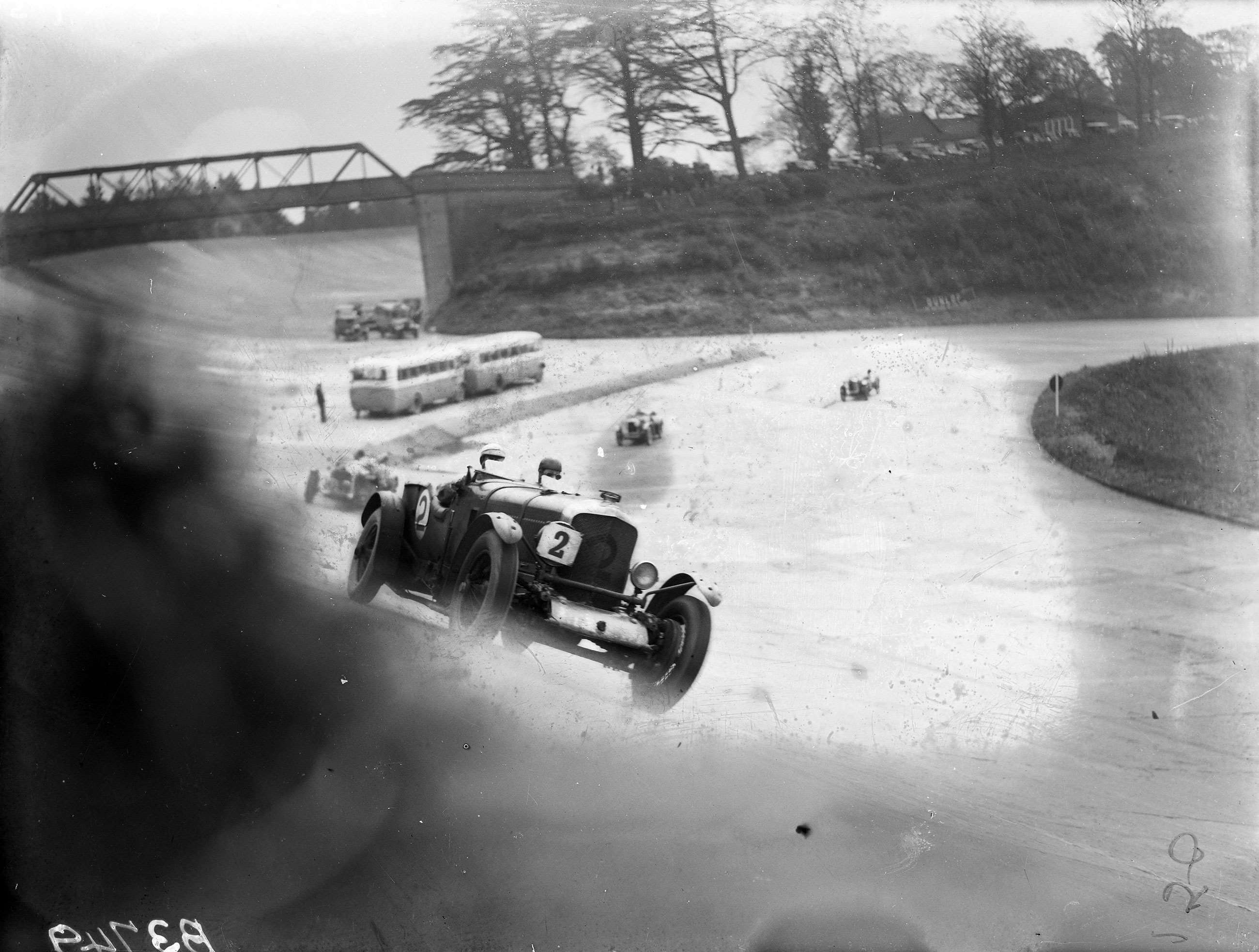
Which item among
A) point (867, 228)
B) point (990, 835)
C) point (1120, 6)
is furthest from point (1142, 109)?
point (990, 835)

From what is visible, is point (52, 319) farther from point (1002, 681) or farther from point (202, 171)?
point (1002, 681)

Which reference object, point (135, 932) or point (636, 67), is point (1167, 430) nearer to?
point (636, 67)

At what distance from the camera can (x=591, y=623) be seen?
2.71 meters

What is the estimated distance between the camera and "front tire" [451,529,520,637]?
2648 mm

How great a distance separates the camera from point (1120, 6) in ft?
10.6

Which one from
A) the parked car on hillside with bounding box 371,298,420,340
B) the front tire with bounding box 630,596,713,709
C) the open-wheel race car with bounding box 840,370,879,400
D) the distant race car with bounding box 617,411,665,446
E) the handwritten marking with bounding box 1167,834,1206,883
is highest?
the parked car on hillside with bounding box 371,298,420,340

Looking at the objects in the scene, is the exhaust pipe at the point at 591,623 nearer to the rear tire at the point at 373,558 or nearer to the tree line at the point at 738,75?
the rear tire at the point at 373,558

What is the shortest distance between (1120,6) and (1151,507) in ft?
4.85

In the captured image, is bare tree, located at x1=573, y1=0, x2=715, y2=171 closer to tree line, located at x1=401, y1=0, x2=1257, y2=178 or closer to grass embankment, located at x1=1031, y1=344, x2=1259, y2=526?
tree line, located at x1=401, y1=0, x2=1257, y2=178

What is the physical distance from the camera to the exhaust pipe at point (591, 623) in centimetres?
271

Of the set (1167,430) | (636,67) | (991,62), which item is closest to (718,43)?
(636,67)

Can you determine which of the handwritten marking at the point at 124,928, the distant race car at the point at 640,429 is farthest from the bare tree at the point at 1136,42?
the handwritten marking at the point at 124,928

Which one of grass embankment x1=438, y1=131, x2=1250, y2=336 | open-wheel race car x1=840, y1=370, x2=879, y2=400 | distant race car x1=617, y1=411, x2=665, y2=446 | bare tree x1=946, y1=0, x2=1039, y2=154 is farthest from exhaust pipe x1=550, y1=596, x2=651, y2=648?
bare tree x1=946, y1=0, x2=1039, y2=154

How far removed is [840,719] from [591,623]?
29.2 inches
